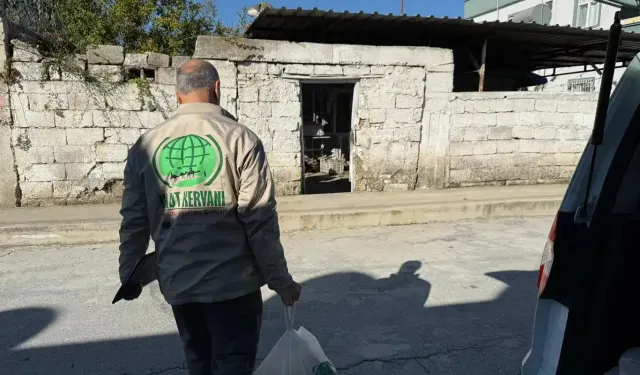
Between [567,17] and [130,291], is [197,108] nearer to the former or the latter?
[130,291]

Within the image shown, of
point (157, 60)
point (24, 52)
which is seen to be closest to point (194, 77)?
point (157, 60)

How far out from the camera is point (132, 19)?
925cm

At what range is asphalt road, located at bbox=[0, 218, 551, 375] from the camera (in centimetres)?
256

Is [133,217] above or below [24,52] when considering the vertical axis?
below

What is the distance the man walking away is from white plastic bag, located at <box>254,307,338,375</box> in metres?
0.22

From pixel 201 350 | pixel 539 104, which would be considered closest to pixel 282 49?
pixel 539 104

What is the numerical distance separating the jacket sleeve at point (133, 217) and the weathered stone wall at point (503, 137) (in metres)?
6.06

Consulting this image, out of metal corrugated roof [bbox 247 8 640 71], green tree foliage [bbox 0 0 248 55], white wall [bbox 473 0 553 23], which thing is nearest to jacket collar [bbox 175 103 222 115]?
metal corrugated roof [bbox 247 8 640 71]

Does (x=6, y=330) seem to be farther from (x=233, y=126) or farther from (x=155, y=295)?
(x=233, y=126)

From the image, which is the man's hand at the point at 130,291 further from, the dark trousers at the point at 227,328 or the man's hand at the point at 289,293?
the man's hand at the point at 289,293

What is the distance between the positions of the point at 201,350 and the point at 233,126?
996mm

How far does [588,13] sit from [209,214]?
23921mm

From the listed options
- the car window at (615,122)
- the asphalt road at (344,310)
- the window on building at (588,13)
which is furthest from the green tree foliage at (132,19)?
the window on building at (588,13)

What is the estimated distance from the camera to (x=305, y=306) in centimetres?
332
